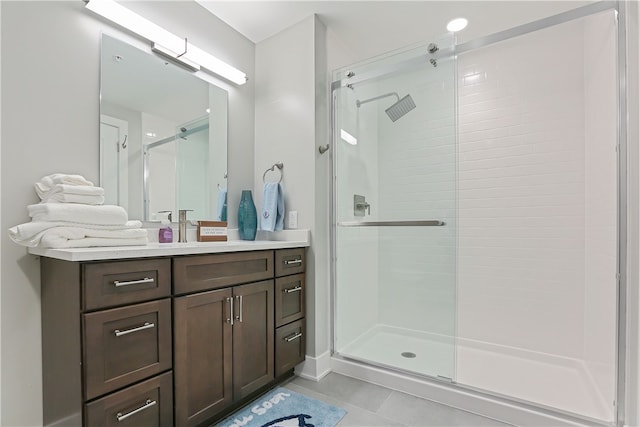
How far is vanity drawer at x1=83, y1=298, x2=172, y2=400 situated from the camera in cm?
101

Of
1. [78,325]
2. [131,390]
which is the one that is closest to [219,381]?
[131,390]

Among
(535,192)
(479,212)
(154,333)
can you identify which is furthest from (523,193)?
(154,333)

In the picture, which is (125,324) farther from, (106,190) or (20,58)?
(20,58)

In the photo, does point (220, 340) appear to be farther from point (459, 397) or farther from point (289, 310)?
point (459, 397)

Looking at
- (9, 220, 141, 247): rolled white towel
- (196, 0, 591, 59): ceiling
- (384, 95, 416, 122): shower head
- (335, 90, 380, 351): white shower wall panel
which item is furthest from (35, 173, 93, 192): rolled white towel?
(384, 95, 416, 122): shower head

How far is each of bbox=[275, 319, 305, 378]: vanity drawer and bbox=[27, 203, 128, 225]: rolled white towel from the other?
105 centimetres

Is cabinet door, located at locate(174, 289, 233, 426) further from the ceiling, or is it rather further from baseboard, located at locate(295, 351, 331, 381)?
the ceiling

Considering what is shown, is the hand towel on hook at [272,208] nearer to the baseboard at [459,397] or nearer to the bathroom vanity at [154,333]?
the bathroom vanity at [154,333]

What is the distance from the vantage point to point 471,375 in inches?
77.6

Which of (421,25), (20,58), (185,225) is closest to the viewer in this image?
(20,58)

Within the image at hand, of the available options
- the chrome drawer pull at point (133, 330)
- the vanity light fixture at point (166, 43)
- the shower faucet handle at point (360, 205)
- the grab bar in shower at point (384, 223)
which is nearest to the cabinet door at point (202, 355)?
the chrome drawer pull at point (133, 330)

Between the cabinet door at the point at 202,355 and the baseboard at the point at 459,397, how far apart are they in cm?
88

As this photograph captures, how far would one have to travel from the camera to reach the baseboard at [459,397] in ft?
4.77

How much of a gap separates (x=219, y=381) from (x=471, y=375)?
5.19 feet
